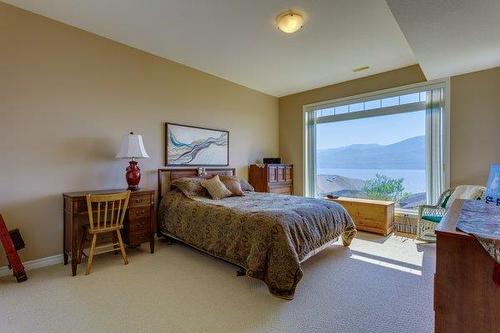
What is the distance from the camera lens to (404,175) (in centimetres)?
445

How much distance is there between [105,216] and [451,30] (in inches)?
157

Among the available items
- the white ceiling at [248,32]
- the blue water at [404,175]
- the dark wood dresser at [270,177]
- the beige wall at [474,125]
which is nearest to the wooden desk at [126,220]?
the white ceiling at [248,32]

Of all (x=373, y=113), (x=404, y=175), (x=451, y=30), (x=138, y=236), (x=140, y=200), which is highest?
(x=451, y=30)

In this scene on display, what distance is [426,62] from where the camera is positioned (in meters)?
3.23

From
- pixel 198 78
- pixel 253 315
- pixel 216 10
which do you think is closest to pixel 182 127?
pixel 198 78

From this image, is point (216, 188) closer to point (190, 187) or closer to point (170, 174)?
point (190, 187)

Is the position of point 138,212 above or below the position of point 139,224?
above

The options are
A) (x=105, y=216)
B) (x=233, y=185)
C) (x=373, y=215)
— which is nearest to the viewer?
(x=105, y=216)

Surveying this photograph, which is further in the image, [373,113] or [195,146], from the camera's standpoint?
[373,113]

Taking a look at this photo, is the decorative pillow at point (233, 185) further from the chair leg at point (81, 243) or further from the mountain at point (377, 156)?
the mountain at point (377, 156)

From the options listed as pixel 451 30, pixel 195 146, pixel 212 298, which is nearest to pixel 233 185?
pixel 195 146

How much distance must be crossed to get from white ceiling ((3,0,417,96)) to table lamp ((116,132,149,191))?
139 centimetres

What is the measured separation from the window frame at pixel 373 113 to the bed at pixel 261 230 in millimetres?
2121

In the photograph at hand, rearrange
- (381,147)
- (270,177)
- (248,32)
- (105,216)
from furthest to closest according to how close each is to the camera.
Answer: (270,177) → (381,147) → (248,32) → (105,216)
